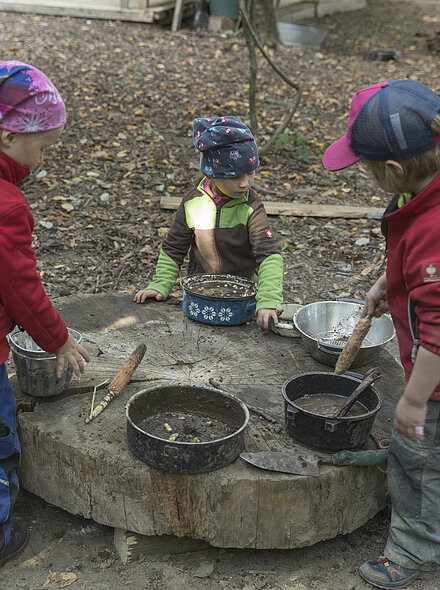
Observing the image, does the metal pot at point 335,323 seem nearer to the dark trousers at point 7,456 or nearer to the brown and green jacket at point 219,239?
the brown and green jacket at point 219,239

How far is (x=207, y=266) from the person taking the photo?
4188mm

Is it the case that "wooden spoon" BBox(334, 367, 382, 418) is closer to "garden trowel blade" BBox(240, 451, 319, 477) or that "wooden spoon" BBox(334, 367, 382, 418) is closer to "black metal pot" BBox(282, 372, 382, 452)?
"black metal pot" BBox(282, 372, 382, 452)

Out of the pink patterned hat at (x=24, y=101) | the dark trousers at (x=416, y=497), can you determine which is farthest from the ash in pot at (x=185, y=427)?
the pink patterned hat at (x=24, y=101)

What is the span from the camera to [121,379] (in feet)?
10.0

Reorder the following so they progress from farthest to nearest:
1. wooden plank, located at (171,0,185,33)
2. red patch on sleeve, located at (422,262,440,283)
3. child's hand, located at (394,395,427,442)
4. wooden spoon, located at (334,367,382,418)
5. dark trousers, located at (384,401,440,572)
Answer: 1. wooden plank, located at (171,0,185,33)
2. wooden spoon, located at (334,367,382,418)
3. dark trousers, located at (384,401,440,572)
4. child's hand, located at (394,395,427,442)
5. red patch on sleeve, located at (422,262,440,283)

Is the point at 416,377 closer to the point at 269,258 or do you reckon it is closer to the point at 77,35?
the point at 269,258

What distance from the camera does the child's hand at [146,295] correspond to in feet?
12.8

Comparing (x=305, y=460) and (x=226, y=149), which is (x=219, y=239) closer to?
(x=226, y=149)

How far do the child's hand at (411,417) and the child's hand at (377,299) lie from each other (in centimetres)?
72

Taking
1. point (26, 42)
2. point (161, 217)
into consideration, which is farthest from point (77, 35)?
point (161, 217)

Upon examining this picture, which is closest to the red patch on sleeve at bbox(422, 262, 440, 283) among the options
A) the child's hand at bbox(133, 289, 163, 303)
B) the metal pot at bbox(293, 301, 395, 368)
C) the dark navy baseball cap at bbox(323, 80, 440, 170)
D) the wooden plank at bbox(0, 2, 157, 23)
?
the dark navy baseball cap at bbox(323, 80, 440, 170)

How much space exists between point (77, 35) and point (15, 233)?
11.6m

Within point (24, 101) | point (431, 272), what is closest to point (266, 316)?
point (431, 272)

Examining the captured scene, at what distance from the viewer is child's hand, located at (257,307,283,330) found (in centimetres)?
359
